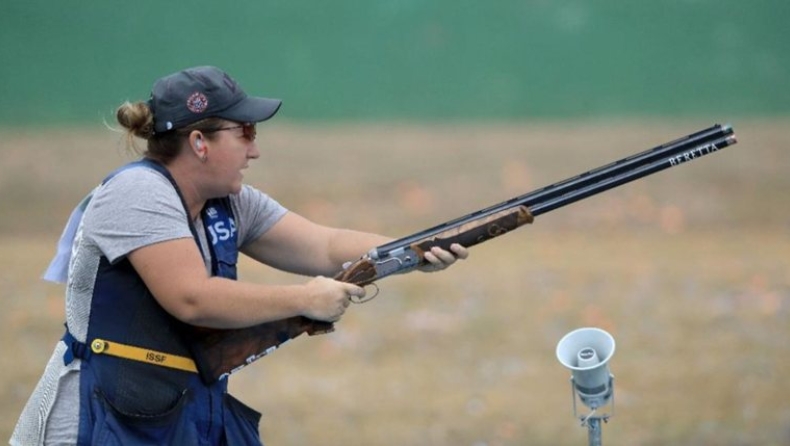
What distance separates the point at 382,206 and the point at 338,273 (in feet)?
27.2

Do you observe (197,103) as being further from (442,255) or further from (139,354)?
(442,255)

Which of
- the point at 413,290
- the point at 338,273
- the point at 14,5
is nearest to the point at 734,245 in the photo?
the point at 413,290

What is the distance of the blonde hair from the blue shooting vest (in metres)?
0.05

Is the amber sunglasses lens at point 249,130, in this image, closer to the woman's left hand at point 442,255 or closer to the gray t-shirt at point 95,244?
the gray t-shirt at point 95,244

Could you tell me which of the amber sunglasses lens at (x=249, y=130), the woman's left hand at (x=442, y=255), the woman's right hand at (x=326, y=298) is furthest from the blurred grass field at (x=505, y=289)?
the amber sunglasses lens at (x=249, y=130)

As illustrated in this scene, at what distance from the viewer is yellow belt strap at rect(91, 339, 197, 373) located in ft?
13.3

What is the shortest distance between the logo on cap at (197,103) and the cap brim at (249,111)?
0.05m

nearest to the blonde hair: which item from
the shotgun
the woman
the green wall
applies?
the woman

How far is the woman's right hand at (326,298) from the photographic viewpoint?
413 centimetres

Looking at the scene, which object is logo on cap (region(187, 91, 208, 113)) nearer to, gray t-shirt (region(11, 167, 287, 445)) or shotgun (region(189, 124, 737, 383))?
gray t-shirt (region(11, 167, 287, 445))

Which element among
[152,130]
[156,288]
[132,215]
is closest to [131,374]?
[156,288]

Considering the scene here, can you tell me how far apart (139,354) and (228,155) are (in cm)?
61

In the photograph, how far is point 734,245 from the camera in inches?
466

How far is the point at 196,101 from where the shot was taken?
407cm
